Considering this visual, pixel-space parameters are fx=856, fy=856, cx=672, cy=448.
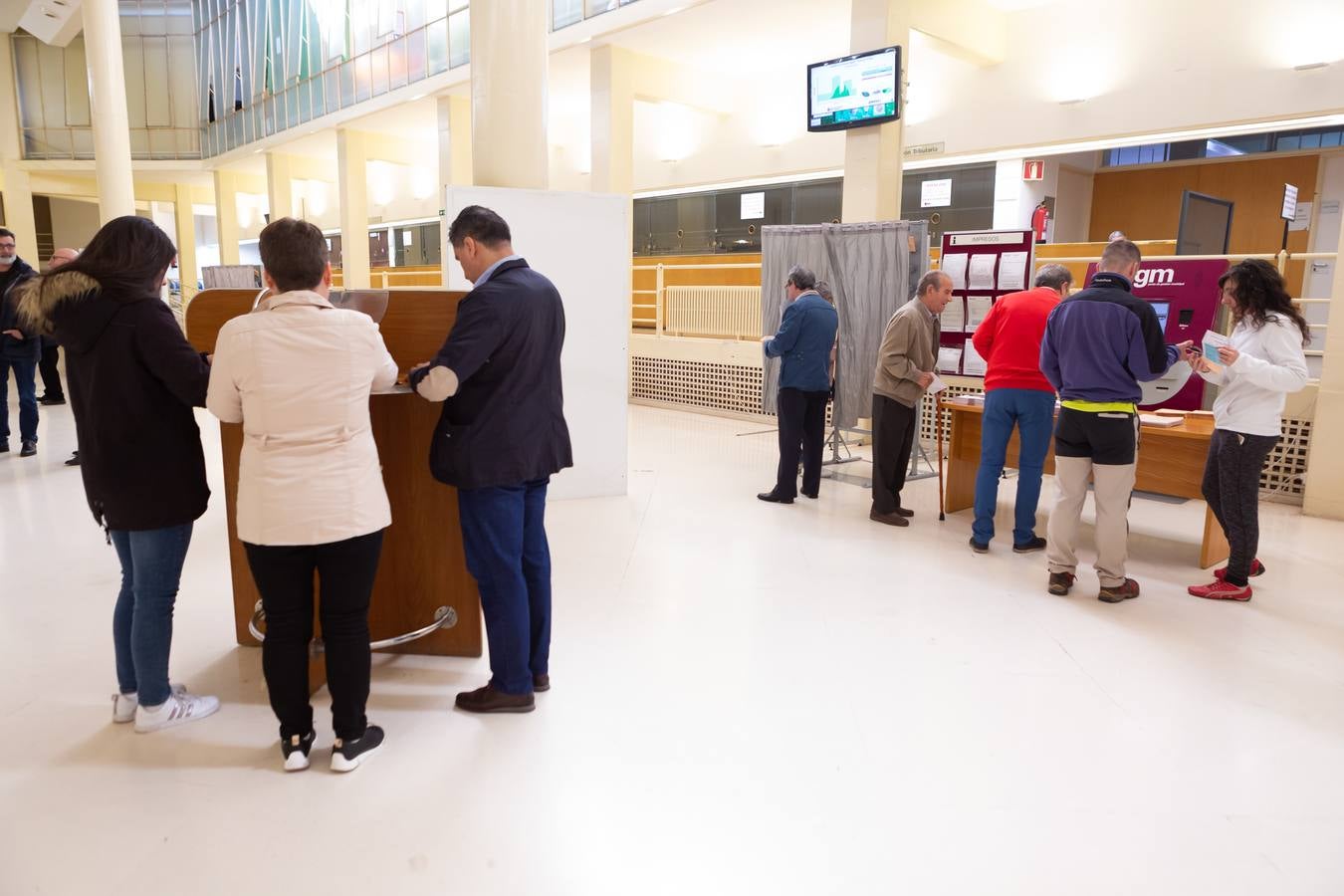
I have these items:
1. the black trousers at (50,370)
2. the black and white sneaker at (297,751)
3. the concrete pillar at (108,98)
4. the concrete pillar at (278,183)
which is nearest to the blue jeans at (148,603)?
the black and white sneaker at (297,751)

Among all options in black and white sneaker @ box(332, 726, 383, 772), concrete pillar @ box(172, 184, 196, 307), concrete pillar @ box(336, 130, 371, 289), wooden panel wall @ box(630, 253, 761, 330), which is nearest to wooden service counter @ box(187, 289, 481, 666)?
black and white sneaker @ box(332, 726, 383, 772)

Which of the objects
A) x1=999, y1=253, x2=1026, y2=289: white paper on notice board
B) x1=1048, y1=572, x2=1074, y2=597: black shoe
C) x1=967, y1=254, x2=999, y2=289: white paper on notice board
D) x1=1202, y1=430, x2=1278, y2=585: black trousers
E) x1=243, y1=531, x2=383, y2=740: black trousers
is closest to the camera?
x1=243, y1=531, x2=383, y2=740: black trousers

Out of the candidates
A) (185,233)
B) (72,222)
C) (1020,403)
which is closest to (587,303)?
(1020,403)

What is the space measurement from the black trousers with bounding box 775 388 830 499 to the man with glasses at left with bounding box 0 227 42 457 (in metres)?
6.07

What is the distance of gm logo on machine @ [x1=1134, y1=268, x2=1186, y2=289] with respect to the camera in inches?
237

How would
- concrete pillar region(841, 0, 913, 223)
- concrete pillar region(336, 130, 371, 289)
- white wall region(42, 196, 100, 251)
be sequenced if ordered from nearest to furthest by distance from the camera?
concrete pillar region(841, 0, 913, 223) → concrete pillar region(336, 130, 371, 289) → white wall region(42, 196, 100, 251)

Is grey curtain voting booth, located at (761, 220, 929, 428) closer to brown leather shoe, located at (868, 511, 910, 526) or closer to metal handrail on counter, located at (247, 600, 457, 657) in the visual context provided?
brown leather shoe, located at (868, 511, 910, 526)

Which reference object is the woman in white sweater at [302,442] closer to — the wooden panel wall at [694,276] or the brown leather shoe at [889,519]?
the brown leather shoe at [889,519]

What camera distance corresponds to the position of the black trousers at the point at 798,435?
5.84 meters

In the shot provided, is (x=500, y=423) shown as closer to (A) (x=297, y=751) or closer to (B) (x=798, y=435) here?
(A) (x=297, y=751)

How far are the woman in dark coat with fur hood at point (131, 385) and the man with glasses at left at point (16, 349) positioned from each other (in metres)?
5.54

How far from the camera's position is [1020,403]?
4746 millimetres

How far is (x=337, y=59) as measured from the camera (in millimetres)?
15047

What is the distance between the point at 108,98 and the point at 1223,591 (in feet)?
41.8
